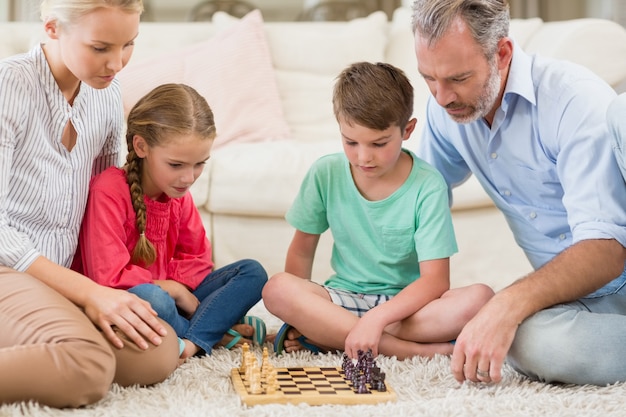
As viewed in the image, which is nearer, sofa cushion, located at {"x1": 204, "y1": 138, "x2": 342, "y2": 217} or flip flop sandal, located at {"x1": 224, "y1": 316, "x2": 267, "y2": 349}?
flip flop sandal, located at {"x1": 224, "y1": 316, "x2": 267, "y2": 349}

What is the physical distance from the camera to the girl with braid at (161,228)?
1.88 m

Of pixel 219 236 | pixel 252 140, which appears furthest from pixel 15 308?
pixel 252 140

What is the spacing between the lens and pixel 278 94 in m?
3.36

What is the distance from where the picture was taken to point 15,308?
1.59m

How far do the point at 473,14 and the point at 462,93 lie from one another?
0.58 ft

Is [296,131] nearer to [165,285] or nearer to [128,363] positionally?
[165,285]

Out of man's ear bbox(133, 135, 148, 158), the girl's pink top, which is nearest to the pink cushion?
the girl's pink top

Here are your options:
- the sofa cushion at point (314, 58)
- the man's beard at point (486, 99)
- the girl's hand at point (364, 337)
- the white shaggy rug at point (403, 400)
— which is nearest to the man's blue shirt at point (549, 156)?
the man's beard at point (486, 99)

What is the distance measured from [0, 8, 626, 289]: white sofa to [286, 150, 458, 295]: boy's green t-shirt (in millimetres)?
629

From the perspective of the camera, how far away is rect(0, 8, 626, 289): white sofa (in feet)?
9.11

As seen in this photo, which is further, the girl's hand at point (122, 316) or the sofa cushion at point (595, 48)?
the sofa cushion at point (595, 48)

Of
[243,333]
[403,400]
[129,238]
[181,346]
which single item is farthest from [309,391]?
[129,238]

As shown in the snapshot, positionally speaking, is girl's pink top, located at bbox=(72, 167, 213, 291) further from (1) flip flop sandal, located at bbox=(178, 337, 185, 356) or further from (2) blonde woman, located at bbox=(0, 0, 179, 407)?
(1) flip flop sandal, located at bbox=(178, 337, 185, 356)

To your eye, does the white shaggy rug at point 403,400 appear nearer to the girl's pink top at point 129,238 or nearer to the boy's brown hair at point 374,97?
the girl's pink top at point 129,238
